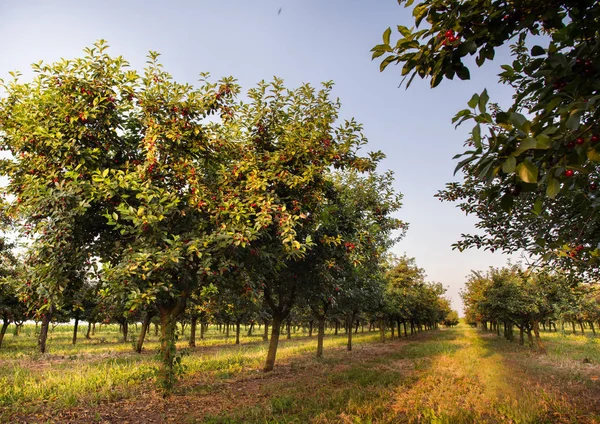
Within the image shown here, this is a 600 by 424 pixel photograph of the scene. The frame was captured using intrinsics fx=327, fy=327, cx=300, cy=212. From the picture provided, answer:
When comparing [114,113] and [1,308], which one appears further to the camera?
[1,308]

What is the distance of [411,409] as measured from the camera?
8961 mm

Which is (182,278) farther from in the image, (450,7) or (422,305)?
(422,305)

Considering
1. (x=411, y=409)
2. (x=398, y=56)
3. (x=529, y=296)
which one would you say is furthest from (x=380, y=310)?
(x=398, y=56)

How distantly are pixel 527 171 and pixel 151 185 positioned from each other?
826 centimetres

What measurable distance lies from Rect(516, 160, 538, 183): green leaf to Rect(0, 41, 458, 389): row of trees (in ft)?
20.7

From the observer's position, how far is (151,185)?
8406 millimetres

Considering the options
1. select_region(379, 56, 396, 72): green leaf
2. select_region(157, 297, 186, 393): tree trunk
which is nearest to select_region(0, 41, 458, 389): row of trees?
select_region(157, 297, 186, 393): tree trunk

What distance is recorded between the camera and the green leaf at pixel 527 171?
77.1 inches

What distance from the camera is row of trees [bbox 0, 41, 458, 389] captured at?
7664mm

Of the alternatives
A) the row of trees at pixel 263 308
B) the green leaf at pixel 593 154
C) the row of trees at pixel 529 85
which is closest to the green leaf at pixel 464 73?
the row of trees at pixel 529 85

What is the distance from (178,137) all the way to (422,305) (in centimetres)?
5021

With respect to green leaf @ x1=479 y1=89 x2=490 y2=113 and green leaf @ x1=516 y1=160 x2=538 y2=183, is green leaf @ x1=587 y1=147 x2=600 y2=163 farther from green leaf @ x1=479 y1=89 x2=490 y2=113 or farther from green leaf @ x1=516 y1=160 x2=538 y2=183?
green leaf @ x1=479 y1=89 x2=490 y2=113

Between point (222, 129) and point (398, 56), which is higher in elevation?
point (222, 129)

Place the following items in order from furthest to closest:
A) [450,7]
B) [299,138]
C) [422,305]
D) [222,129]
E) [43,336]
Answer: [422,305], [43,336], [222,129], [299,138], [450,7]
